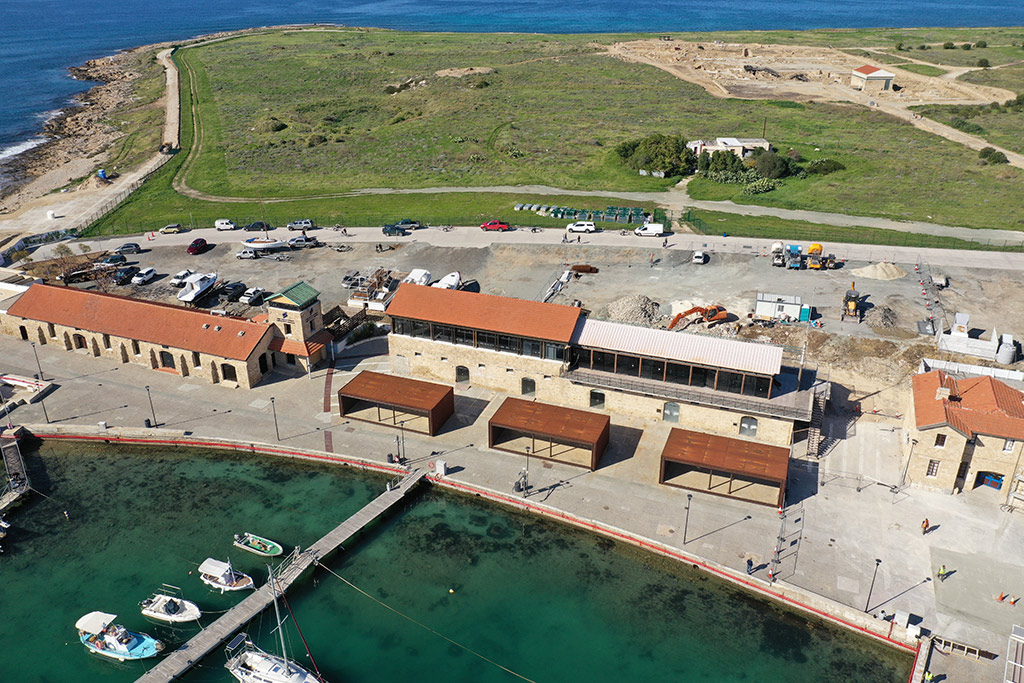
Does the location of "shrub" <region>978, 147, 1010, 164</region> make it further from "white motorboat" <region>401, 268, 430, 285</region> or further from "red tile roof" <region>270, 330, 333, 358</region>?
"red tile roof" <region>270, 330, 333, 358</region>

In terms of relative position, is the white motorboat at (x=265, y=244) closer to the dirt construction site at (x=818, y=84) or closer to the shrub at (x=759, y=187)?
the shrub at (x=759, y=187)

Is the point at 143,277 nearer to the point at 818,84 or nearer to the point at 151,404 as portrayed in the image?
the point at 151,404

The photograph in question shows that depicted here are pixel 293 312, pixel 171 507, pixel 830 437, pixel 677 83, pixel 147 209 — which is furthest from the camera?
pixel 677 83

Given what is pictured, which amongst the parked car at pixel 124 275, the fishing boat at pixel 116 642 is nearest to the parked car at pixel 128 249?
the parked car at pixel 124 275

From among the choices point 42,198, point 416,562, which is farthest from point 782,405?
point 42,198

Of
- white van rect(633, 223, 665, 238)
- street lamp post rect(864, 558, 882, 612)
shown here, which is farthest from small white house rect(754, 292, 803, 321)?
street lamp post rect(864, 558, 882, 612)

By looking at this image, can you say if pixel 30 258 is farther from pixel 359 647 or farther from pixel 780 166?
pixel 780 166
